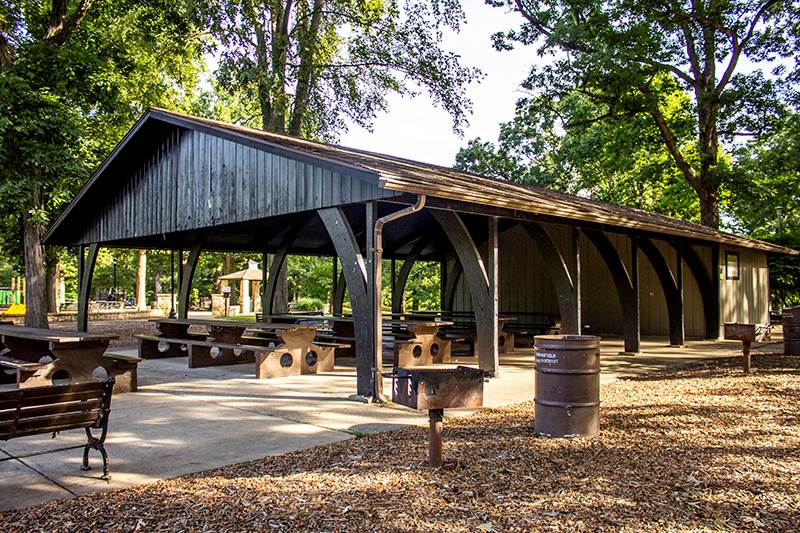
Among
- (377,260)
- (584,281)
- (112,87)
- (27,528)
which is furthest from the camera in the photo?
(584,281)

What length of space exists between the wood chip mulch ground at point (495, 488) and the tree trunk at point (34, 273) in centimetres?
1398

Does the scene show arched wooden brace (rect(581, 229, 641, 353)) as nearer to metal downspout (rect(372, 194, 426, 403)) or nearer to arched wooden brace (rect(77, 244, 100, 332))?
metal downspout (rect(372, 194, 426, 403))

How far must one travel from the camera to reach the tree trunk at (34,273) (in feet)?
52.3

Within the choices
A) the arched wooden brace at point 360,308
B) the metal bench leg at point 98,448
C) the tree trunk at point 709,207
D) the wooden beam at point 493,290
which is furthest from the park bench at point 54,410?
the tree trunk at point 709,207

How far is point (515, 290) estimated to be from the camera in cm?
1986

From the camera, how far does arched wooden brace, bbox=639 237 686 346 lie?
13.9 meters

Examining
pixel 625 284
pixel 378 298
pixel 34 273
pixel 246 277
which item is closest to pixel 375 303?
pixel 378 298

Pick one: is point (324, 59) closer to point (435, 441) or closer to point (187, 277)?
point (187, 277)

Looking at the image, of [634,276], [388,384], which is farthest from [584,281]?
[388,384]

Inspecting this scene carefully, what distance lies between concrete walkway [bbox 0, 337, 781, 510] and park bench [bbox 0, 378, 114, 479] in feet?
0.93

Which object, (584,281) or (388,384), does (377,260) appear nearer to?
(388,384)

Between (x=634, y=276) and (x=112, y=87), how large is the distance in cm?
1457

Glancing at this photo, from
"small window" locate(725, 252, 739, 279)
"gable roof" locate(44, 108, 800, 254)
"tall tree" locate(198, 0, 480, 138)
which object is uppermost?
"tall tree" locate(198, 0, 480, 138)

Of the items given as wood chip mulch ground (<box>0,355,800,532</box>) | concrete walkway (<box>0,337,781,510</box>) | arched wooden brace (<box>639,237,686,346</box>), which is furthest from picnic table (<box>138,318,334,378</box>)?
arched wooden brace (<box>639,237,686,346</box>)
